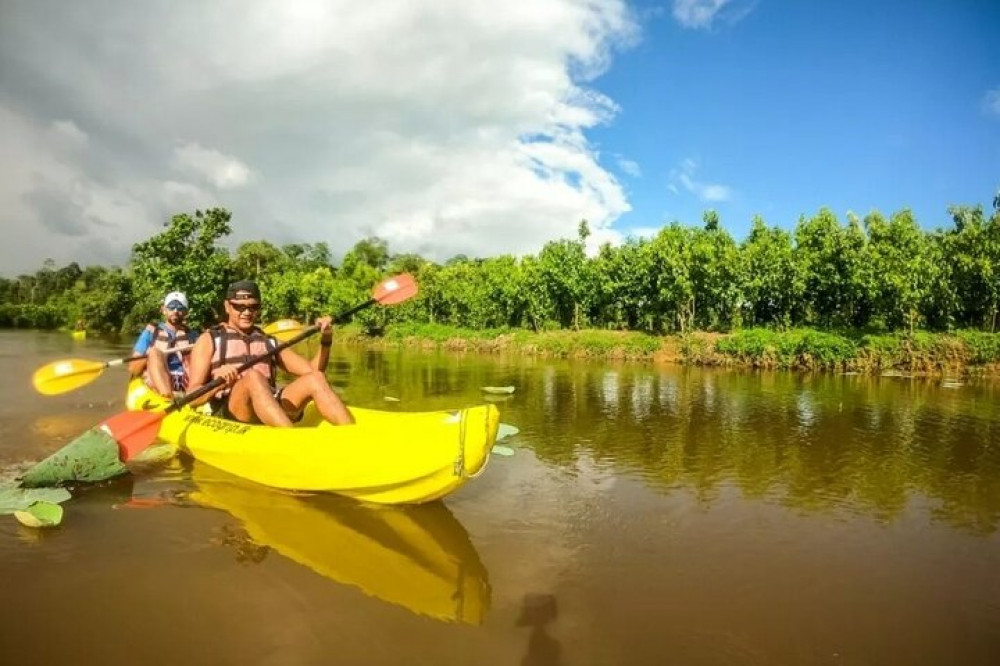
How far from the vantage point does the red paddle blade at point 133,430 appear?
248 inches

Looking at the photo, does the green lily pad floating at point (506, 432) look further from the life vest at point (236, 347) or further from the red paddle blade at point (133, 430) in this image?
the red paddle blade at point (133, 430)

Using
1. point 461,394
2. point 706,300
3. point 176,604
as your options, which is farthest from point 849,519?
point 706,300

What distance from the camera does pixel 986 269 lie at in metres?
27.9

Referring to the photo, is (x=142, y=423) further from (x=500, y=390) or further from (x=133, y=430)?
(x=500, y=390)

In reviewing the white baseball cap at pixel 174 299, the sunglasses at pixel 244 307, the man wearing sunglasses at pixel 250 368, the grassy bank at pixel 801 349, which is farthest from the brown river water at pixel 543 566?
the grassy bank at pixel 801 349

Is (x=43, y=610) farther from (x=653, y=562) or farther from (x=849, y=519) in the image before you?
(x=849, y=519)

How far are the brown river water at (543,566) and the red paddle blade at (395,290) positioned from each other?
246 cm

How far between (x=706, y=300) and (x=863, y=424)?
85.3ft

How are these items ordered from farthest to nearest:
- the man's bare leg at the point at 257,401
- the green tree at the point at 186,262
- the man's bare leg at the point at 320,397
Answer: the green tree at the point at 186,262, the man's bare leg at the point at 257,401, the man's bare leg at the point at 320,397

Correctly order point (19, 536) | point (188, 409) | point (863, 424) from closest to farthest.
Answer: point (19, 536), point (188, 409), point (863, 424)

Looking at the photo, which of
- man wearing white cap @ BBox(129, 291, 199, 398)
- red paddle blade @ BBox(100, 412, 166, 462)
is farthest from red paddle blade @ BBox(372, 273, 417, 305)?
man wearing white cap @ BBox(129, 291, 199, 398)

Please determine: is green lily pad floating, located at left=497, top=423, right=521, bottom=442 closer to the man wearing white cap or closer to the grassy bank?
the man wearing white cap

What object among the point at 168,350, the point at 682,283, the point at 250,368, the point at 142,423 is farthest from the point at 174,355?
the point at 682,283

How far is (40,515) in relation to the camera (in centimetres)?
517
